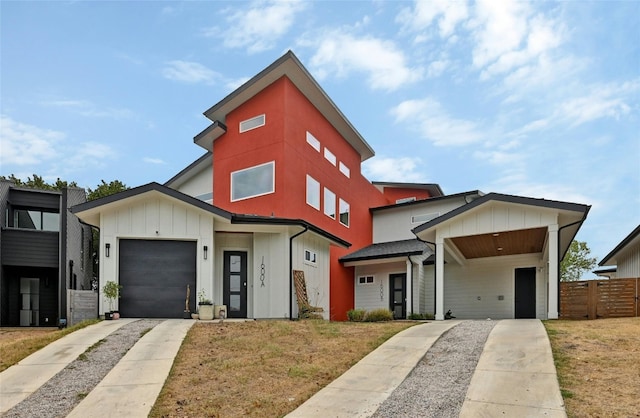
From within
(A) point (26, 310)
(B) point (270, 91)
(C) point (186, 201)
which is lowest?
(A) point (26, 310)

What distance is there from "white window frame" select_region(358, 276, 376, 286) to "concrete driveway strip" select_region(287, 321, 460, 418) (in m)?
12.6

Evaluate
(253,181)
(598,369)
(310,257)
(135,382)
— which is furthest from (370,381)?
(253,181)

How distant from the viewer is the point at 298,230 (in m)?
16.2

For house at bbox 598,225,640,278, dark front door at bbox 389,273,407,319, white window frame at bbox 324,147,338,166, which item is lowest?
dark front door at bbox 389,273,407,319

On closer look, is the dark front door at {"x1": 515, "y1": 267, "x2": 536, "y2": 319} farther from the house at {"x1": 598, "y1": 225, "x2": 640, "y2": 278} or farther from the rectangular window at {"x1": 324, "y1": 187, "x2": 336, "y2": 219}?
the rectangular window at {"x1": 324, "y1": 187, "x2": 336, "y2": 219}

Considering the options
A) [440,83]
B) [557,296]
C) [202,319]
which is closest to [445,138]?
[440,83]

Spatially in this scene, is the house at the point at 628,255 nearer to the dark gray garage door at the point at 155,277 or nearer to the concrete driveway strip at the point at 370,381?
the concrete driveway strip at the point at 370,381

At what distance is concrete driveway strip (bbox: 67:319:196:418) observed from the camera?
6.19 meters

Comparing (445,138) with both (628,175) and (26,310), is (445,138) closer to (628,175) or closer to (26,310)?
(628,175)

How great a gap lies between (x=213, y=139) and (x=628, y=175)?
Result: 695 inches

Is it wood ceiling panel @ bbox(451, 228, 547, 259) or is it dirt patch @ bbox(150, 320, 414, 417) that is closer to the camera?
dirt patch @ bbox(150, 320, 414, 417)

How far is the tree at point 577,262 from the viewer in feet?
128

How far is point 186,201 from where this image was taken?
584 inches

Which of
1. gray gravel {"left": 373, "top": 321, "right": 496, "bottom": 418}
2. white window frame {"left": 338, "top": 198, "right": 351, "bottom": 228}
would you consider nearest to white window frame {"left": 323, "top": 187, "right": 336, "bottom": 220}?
white window frame {"left": 338, "top": 198, "right": 351, "bottom": 228}
